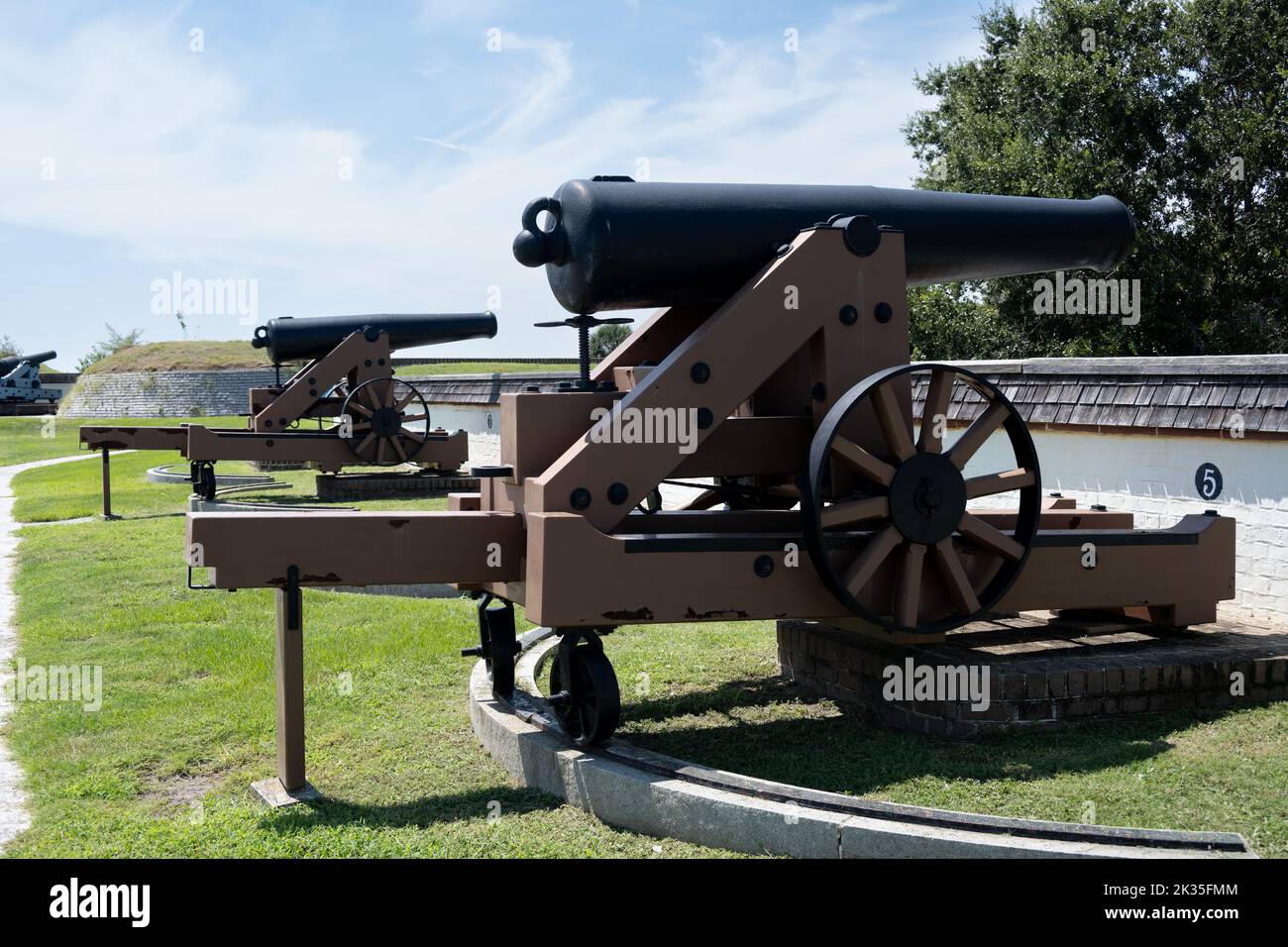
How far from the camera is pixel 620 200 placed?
495 centimetres

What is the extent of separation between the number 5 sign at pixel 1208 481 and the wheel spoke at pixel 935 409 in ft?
9.18

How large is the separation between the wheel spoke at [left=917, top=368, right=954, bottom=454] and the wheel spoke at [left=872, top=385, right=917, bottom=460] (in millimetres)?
110

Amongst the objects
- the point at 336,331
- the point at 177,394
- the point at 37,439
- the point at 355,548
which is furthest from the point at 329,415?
the point at 177,394

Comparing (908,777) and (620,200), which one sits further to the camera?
(620,200)

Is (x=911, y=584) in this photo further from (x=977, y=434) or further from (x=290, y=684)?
(x=290, y=684)

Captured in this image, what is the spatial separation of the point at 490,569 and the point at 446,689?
207 centimetres

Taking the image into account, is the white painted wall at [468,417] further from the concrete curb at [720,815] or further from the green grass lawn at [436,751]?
the concrete curb at [720,815]

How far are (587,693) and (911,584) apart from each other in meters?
1.32

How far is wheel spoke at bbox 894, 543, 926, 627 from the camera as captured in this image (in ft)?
15.9

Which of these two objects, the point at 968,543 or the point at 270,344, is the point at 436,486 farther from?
the point at 968,543

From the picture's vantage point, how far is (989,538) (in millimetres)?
4980

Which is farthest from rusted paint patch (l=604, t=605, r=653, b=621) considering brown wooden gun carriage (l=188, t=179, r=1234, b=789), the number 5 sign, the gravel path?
the number 5 sign

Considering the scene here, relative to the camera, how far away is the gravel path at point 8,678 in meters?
4.88
